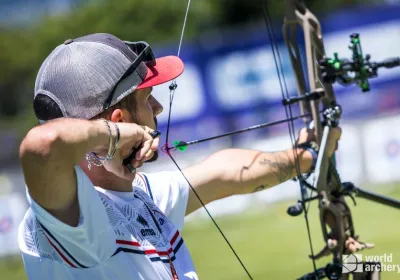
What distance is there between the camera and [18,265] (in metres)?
10.5

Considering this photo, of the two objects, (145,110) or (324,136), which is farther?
(324,136)

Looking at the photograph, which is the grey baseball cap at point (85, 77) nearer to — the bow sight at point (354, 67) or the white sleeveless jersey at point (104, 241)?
the white sleeveless jersey at point (104, 241)

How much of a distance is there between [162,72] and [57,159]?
795 mm

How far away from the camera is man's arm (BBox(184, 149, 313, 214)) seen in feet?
12.1

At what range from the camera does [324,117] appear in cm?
355

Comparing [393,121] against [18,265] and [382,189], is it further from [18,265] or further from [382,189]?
[18,265]

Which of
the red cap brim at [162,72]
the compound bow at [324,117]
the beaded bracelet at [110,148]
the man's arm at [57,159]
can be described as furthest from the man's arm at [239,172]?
the man's arm at [57,159]

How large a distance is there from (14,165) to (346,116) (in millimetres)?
9202

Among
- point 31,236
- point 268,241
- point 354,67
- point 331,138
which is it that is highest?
point 354,67

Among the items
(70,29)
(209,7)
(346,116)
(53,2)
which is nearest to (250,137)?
(346,116)

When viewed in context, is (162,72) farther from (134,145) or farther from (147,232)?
(147,232)

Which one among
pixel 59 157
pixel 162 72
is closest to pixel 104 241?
pixel 59 157

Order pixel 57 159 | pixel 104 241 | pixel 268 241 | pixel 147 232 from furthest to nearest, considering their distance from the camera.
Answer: pixel 268 241, pixel 147 232, pixel 104 241, pixel 57 159

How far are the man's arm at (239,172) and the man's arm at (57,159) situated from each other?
107 cm
